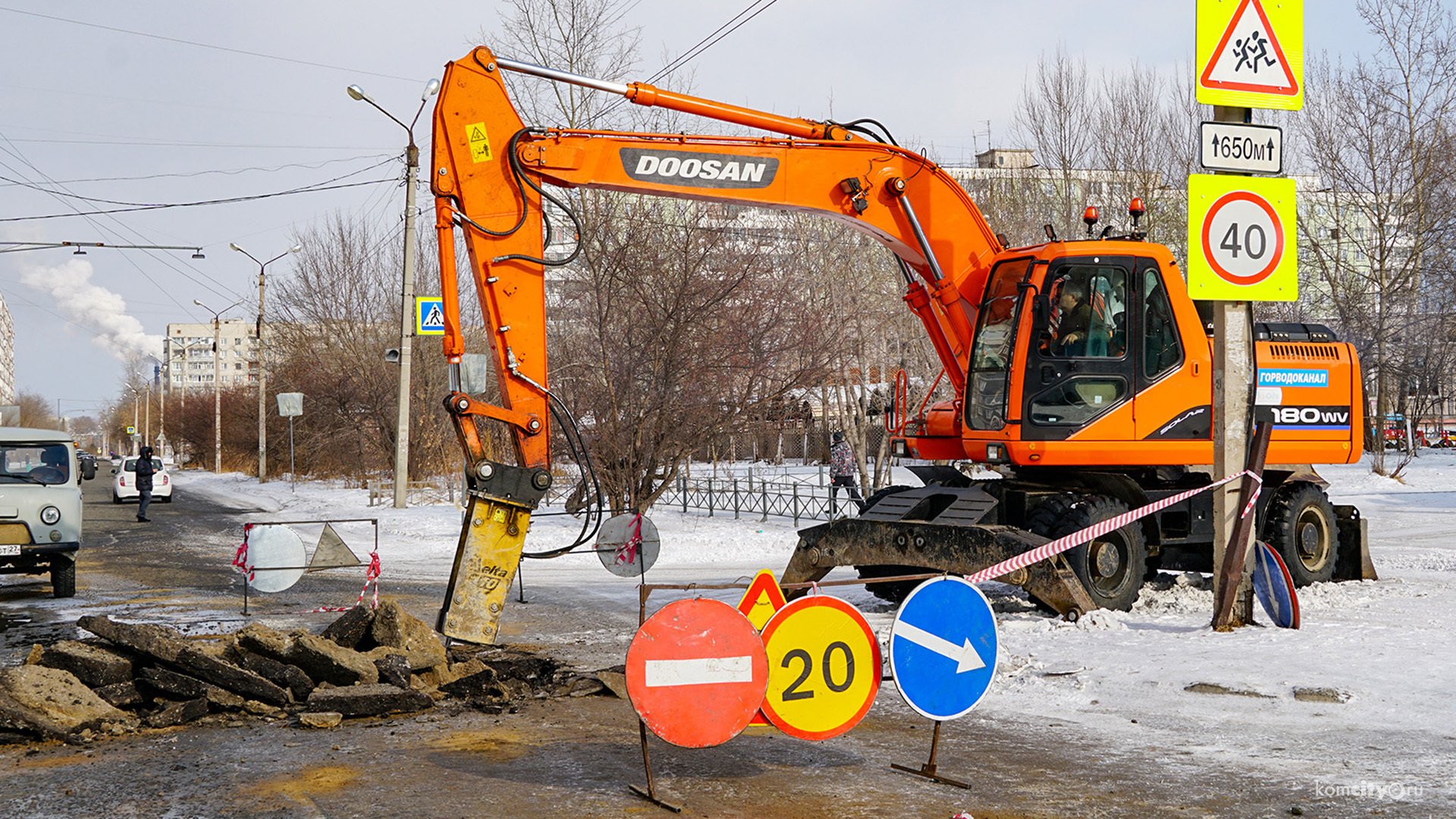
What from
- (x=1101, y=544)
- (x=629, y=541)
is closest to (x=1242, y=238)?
(x=1101, y=544)

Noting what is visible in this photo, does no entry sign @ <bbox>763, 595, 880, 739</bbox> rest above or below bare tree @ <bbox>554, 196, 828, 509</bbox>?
below

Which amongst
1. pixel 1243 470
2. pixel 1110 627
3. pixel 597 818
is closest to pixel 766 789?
pixel 597 818

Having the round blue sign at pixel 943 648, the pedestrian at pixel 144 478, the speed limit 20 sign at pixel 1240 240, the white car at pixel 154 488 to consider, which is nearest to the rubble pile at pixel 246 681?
the round blue sign at pixel 943 648

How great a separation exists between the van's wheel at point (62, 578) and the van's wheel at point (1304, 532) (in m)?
13.4

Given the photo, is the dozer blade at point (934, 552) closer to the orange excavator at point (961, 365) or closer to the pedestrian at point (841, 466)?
the orange excavator at point (961, 365)

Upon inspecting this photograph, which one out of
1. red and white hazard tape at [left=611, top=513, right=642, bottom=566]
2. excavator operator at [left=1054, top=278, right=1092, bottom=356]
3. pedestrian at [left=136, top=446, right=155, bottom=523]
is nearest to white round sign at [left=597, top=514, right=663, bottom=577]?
red and white hazard tape at [left=611, top=513, right=642, bottom=566]

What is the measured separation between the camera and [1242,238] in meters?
9.05

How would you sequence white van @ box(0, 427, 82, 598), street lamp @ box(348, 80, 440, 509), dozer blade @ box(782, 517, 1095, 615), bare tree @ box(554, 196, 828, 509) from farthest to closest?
1. street lamp @ box(348, 80, 440, 509)
2. bare tree @ box(554, 196, 828, 509)
3. white van @ box(0, 427, 82, 598)
4. dozer blade @ box(782, 517, 1095, 615)

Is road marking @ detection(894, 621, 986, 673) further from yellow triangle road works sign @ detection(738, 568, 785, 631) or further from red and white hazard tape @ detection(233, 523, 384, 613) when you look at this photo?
red and white hazard tape @ detection(233, 523, 384, 613)

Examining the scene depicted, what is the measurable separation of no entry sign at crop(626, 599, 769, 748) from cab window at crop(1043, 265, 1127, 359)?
6.17 meters

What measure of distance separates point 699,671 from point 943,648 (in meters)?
1.26

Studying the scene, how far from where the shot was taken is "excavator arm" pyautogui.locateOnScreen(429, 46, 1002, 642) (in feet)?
28.4

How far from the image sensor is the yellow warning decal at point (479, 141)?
30.3 feet

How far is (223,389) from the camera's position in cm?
6812
